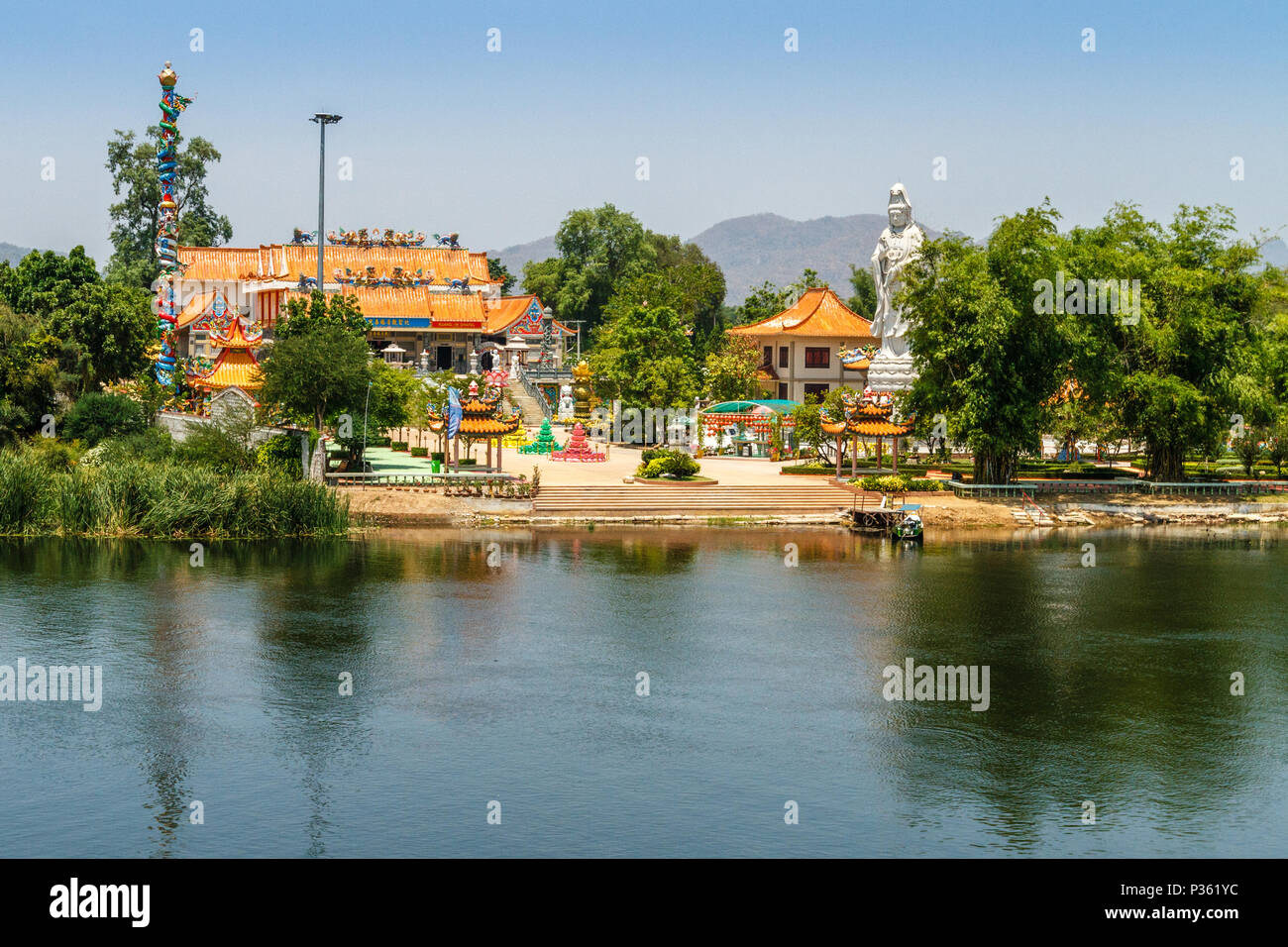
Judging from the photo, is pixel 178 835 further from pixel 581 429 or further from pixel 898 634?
pixel 581 429

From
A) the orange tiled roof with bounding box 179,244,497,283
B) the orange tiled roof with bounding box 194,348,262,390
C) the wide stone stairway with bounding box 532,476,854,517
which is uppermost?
the orange tiled roof with bounding box 179,244,497,283

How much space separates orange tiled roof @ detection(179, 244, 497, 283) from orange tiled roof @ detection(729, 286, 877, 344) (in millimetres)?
24383

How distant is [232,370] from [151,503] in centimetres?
1872

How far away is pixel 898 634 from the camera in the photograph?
1602 inches

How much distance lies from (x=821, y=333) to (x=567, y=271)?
4839 centimetres

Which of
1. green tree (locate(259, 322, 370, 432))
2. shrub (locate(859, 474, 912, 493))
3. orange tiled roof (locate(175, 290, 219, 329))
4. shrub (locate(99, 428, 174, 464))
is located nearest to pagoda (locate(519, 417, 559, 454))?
green tree (locate(259, 322, 370, 432))

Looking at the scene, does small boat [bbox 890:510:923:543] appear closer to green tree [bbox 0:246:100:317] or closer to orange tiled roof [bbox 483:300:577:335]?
green tree [bbox 0:246:100:317]

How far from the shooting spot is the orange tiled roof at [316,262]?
109 meters

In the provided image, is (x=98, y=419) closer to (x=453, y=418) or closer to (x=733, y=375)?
(x=453, y=418)

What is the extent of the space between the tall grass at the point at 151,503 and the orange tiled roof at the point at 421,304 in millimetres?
48221

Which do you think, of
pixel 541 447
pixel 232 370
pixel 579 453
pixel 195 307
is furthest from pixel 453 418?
pixel 195 307

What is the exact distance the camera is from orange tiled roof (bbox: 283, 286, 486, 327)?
10481cm

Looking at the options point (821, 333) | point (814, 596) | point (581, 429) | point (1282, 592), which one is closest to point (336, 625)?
point (814, 596)

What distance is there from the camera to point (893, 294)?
84688 mm
